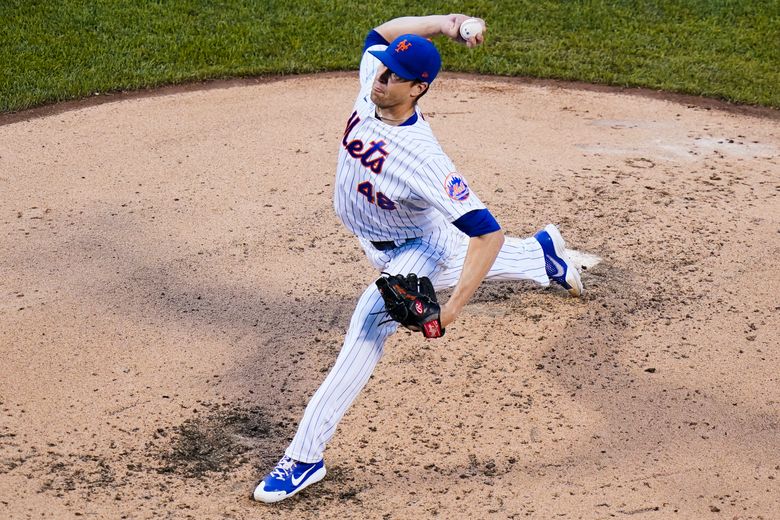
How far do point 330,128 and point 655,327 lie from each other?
3503mm

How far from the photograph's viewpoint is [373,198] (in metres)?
4.18

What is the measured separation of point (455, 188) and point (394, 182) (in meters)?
0.28

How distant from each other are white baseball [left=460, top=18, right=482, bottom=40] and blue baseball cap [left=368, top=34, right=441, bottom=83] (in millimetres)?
500

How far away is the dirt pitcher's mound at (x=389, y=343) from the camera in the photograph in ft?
13.9

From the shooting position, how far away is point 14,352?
17.0ft

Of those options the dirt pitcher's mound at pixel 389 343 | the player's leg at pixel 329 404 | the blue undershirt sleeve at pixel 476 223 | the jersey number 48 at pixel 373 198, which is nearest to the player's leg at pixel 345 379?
the player's leg at pixel 329 404

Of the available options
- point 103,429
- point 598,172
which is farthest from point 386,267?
point 598,172

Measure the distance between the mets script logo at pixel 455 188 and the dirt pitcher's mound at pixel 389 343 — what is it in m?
1.21

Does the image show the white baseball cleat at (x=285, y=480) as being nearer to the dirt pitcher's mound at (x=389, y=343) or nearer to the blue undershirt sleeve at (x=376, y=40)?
the dirt pitcher's mound at (x=389, y=343)

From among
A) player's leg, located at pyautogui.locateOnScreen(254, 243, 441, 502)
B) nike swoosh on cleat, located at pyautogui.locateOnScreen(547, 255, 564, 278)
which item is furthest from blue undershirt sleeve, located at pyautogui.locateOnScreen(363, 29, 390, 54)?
nike swoosh on cleat, located at pyautogui.locateOnScreen(547, 255, 564, 278)

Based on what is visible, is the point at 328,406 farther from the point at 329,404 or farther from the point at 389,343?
the point at 389,343

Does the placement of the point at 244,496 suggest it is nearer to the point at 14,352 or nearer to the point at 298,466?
the point at 298,466

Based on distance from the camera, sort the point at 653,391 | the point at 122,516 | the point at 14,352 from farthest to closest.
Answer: the point at 14,352
the point at 653,391
the point at 122,516

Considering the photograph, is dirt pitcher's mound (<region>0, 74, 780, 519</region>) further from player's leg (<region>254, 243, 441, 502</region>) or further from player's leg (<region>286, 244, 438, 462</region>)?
player's leg (<region>286, 244, 438, 462</region>)
